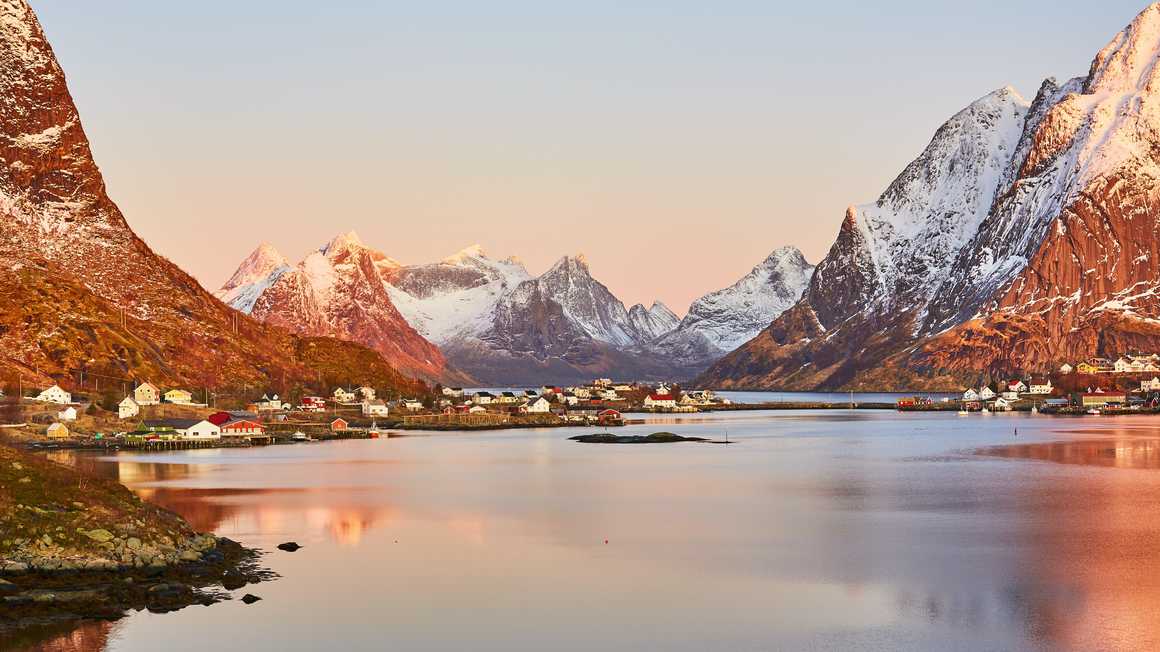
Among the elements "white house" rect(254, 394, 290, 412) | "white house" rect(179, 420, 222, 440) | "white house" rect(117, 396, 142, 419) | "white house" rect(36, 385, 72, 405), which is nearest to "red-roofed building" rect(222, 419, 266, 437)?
"white house" rect(179, 420, 222, 440)

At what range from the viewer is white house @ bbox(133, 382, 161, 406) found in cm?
15550

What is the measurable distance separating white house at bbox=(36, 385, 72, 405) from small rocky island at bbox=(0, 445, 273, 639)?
92342mm

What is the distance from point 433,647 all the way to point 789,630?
1193 centimetres

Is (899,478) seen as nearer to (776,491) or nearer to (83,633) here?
→ (776,491)

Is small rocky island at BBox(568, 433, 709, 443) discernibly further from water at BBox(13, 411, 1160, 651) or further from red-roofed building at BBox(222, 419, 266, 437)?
red-roofed building at BBox(222, 419, 266, 437)

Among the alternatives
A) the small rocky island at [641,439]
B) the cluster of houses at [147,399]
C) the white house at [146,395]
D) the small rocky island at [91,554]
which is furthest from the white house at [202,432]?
the small rocky island at [91,554]

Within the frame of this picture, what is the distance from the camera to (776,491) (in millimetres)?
92062

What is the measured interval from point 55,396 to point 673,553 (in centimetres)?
10503

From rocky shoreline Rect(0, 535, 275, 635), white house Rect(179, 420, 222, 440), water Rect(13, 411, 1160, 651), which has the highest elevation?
white house Rect(179, 420, 222, 440)

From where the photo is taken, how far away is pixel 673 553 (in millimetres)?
61688

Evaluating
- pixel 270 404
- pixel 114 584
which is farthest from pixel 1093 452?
pixel 270 404

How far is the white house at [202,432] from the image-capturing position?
465ft

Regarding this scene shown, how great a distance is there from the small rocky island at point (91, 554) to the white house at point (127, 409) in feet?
302

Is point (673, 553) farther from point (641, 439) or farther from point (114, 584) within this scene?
point (641, 439)
